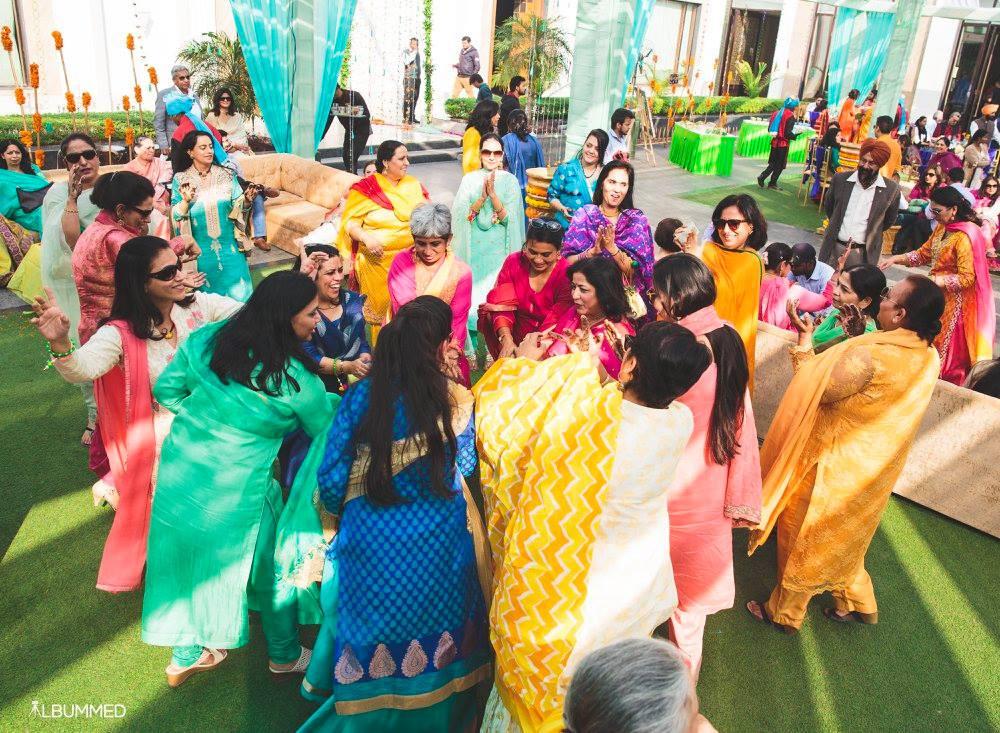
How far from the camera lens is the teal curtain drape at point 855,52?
53.2 ft

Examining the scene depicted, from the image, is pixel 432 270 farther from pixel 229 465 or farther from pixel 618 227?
pixel 229 465

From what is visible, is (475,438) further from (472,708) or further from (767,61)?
(767,61)

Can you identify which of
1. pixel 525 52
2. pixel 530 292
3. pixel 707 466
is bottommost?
pixel 707 466

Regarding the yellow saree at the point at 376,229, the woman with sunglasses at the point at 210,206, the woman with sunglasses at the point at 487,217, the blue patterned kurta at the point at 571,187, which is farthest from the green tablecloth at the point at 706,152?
the woman with sunglasses at the point at 210,206

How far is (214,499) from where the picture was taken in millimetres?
2465

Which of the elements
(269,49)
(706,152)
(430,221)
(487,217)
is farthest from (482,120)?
(706,152)

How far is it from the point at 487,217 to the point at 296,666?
3.35m

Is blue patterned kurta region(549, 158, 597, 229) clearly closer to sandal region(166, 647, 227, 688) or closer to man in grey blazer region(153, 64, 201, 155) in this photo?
sandal region(166, 647, 227, 688)

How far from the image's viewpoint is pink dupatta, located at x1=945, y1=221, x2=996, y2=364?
15.5 feet

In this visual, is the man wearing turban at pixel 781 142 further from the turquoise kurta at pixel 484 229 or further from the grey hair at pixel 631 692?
the grey hair at pixel 631 692

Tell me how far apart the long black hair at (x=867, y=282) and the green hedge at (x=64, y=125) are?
8.52m

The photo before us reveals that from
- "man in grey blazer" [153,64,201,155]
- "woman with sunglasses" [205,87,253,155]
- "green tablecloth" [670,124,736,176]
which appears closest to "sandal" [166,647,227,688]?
"man in grey blazer" [153,64,201,155]

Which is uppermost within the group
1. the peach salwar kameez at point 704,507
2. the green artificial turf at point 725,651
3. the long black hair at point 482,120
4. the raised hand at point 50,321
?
the long black hair at point 482,120

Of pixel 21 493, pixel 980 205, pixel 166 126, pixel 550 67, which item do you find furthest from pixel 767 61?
pixel 21 493
